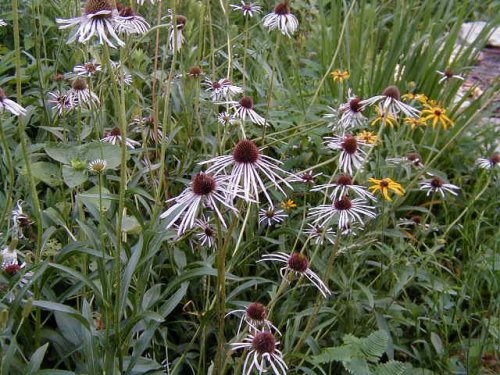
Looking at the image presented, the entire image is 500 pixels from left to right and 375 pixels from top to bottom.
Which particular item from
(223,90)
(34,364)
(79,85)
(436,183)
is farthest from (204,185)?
(436,183)

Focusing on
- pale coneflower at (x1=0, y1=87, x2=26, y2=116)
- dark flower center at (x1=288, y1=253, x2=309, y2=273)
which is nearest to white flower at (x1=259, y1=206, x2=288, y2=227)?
dark flower center at (x1=288, y1=253, x2=309, y2=273)

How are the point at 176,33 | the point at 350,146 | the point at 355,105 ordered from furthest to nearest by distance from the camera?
the point at 355,105 → the point at 350,146 → the point at 176,33

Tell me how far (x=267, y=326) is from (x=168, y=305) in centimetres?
20

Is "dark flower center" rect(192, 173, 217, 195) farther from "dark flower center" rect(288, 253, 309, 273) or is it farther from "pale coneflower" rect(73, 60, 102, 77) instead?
"pale coneflower" rect(73, 60, 102, 77)

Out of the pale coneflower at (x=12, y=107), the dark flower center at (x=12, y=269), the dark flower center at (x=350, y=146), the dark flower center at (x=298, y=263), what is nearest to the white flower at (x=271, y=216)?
the dark flower center at (x=350, y=146)

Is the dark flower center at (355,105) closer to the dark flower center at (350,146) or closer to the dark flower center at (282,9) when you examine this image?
the dark flower center at (350,146)

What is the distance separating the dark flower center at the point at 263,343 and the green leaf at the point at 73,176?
46 cm

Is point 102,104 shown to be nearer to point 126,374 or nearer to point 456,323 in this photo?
point 126,374

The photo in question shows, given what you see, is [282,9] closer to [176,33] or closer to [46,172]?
[176,33]

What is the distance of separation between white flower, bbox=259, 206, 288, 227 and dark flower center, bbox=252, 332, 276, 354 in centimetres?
63

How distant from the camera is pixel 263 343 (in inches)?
44.7

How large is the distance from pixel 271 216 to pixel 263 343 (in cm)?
67

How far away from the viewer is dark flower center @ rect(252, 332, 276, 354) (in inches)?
44.6

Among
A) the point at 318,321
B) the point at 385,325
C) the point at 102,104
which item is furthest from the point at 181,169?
the point at 385,325
